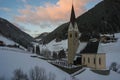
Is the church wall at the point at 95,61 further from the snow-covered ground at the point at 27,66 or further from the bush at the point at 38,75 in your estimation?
the bush at the point at 38,75

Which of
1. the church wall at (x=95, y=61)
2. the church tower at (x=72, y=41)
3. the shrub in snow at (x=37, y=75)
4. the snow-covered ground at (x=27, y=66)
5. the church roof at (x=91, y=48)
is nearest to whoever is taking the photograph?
the shrub in snow at (x=37, y=75)

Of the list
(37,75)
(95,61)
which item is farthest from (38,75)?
(95,61)

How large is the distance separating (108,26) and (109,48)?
86.2 meters

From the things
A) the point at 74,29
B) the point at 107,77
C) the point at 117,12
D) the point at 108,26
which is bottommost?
the point at 107,77

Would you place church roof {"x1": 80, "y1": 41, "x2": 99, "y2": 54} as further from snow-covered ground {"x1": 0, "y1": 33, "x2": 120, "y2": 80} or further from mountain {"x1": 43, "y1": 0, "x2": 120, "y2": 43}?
mountain {"x1": 43, "y1": 0, "x2": 120, "y2": 43}

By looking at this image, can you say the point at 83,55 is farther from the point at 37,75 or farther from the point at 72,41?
the point at 37,75

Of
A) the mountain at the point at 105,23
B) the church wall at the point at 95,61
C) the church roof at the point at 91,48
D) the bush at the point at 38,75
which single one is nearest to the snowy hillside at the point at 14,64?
the bush at the point at 38,75

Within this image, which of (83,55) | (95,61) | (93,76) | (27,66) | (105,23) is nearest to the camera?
(27,66)

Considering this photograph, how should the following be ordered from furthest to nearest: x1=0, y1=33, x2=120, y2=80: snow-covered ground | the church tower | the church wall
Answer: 1. the church tower
2. the church wall
3. x1=0, y1=33, x2=120, y2=80: snow-covered ground

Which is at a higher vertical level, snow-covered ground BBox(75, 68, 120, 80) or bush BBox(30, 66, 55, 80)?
bush BBox(30, 66, 55, 80)

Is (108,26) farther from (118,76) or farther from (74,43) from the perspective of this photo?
(118,76)

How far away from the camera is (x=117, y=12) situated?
182875mm

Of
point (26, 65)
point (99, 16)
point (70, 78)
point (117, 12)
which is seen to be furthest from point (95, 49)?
point (99, 16)

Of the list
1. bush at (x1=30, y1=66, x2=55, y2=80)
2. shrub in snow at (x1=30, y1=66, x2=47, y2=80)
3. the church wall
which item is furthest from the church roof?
shrub in snow at (x1=30, y1=66, x2=47, y2=80)
